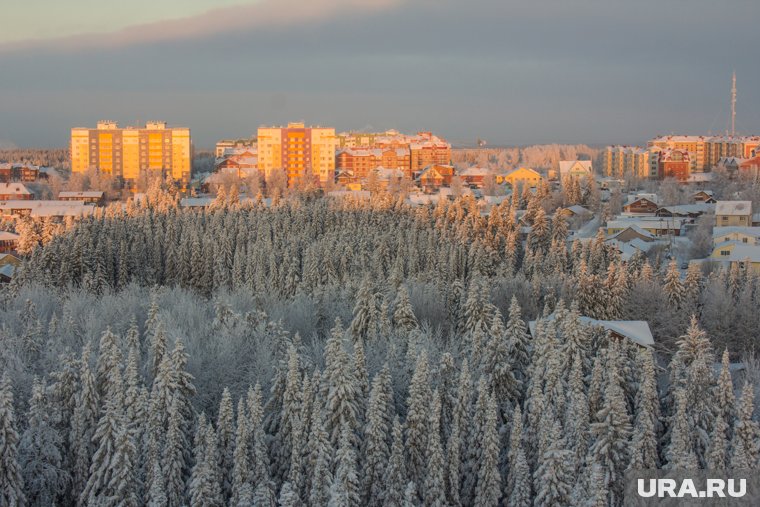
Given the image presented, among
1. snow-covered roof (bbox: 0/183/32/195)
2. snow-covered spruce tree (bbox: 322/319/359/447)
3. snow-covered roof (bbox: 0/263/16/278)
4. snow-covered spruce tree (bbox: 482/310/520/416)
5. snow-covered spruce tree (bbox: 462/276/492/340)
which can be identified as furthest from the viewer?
snow-covered roof (bbox: 0/183/32/195)

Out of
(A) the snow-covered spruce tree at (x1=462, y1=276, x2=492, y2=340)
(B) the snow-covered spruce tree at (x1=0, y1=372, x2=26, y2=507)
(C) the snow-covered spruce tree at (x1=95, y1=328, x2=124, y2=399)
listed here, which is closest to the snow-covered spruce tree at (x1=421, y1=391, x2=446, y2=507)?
(C) the snow-covered spruce tree at (x1=95, y1=328, x2=124, y2=399)

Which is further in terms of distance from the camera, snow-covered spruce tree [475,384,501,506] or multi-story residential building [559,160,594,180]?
multi-story residential building [559,160,594,180]

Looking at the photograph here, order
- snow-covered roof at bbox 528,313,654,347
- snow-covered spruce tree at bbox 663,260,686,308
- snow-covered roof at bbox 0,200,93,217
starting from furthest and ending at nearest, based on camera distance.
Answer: snow-covered roof at bbox 0,200,93,217 < snow-covered spruce tree at bbox 663,260,686,308 < snow-covered roof at bbox 528,313,654,347

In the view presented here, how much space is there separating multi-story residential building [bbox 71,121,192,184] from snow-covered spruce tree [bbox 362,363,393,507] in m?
59.9

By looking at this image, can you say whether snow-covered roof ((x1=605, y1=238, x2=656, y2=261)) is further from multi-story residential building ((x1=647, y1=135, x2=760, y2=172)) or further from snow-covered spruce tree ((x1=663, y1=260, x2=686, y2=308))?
multi-story residential building ((x1=647, y1=135, x2=760, y2=172))

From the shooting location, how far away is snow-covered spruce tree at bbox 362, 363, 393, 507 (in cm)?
1667

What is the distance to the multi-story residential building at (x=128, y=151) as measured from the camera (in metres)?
74.5

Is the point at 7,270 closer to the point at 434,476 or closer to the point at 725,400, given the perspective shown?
the point at 434,476

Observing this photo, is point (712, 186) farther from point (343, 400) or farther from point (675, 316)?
point (343, 400)

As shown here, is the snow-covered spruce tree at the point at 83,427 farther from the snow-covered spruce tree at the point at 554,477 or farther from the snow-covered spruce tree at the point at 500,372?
the snow-covered spruce tree at the point at 554,477

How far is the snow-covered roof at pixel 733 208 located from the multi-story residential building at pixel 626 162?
29086 millimetres

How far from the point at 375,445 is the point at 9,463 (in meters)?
6.59

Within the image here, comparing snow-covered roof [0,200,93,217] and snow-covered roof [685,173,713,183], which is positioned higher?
snow-covered roof [685,173,713,183]

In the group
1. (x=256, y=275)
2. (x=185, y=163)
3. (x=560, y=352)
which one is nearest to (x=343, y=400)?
(x=560, y=352)
